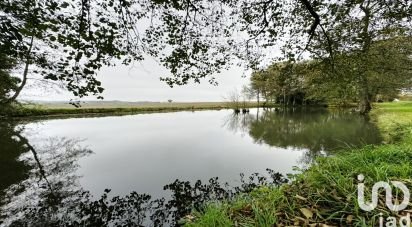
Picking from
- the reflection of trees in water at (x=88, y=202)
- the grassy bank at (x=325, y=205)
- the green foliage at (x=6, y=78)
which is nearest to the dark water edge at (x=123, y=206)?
the reflection of trees in water at (x=88, y=202)

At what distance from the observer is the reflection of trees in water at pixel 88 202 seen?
3646mm

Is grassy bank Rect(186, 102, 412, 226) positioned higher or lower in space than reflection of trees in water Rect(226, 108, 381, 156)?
higher

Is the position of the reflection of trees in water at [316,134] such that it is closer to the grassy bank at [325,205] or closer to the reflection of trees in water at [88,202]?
the grassy bank at [325,205]

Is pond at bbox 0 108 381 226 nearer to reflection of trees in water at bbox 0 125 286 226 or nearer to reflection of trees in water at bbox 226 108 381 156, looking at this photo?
reflection of trees in water at bbox 0 125 286 226

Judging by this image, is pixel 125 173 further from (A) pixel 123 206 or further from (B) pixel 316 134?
(B) pixel 316 134

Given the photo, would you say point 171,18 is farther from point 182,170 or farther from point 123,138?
point 123,138

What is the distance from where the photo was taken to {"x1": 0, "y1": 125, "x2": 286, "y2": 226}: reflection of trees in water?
3.65 metres

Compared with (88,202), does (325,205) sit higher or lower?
higher

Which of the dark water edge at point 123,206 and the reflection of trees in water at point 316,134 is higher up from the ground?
the reflection of trees in water at point 316,134

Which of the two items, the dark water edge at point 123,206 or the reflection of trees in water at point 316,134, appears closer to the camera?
the dark water edge at point 123,206

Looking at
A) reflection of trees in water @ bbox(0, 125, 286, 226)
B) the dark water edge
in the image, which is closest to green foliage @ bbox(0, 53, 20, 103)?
reflection of trees in water @ bbox(0, 125, 286, 226)

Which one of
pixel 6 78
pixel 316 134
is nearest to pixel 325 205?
pixel 316 134

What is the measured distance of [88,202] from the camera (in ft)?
14.3

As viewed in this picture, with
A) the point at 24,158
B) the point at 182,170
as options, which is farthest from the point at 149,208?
the point at 24,158
